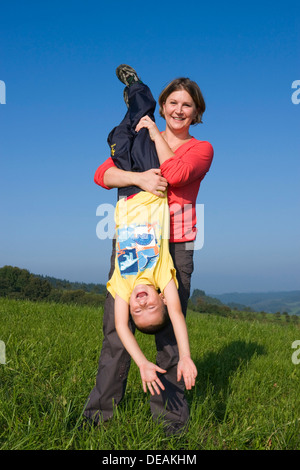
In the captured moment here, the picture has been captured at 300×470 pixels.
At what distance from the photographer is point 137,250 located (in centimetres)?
320

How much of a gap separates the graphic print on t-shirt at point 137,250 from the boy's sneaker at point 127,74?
5.02ft

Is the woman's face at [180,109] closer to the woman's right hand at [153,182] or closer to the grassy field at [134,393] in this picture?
the woman's right hand at [153,182]

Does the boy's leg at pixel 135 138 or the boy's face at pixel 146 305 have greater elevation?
the boy's leg at pixel 135 138

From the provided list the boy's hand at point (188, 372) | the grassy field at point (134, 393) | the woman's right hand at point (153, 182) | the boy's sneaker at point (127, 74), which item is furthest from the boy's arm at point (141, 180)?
the grassy field at point (134, 393)

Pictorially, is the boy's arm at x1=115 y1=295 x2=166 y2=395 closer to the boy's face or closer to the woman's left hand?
the boy's face

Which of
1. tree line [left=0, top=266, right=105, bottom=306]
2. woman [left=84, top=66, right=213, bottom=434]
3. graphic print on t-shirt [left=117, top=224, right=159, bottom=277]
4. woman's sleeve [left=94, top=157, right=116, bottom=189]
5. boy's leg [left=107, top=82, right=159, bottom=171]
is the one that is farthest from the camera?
tree line [left=0, top=266, right=105, bottom=306]

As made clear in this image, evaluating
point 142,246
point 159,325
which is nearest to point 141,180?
point 142,246

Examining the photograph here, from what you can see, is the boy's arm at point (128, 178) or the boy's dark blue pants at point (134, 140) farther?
the boy's dark blue pants at point (134, 140)

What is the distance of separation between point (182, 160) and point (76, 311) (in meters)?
5.76

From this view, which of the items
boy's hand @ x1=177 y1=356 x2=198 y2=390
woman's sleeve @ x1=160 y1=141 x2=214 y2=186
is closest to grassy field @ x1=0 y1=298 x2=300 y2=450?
boy's hand @ x1=177 y1=356 x2=198 y2=390

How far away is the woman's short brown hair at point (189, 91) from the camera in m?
3.54

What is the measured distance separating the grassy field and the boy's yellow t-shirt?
3.54 ft

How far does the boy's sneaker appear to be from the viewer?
3982 mm
